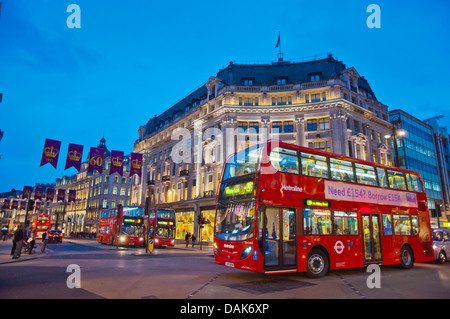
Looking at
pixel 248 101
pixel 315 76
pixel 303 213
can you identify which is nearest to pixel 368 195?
pixel 303 213

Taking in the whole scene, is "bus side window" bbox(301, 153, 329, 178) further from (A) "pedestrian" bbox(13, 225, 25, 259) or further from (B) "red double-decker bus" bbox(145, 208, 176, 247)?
(B) "red double-decker bus" bbox(145, 208, 176, 247)

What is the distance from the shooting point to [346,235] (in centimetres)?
1131

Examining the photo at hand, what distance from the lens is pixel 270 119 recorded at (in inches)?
1417

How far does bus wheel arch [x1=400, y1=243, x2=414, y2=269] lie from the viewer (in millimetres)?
13461

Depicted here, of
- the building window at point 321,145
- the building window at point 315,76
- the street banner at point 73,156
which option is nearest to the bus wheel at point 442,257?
the building window at point 321,145

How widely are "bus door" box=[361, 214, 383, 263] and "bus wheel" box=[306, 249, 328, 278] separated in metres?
2.27

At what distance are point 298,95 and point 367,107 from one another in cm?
1089

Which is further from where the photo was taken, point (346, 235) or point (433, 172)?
point (433, 172)

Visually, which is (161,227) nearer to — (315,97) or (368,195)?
(368,195)

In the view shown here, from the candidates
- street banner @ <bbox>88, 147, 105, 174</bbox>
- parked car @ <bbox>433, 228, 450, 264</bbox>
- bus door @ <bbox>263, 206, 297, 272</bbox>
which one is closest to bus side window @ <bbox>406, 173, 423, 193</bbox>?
parked car @ <bbox>433, 228, 450, 264</bbox>
